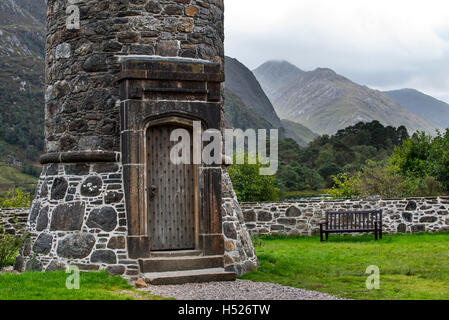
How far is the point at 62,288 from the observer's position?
8203 mm

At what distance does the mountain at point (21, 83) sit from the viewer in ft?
214

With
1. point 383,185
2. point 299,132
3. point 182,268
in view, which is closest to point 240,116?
point 299,132

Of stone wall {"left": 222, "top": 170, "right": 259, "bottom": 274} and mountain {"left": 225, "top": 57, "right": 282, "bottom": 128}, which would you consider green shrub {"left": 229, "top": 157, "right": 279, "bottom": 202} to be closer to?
stone wall {"left": 222, "top": 170, "right": 259, "bottom": 274}

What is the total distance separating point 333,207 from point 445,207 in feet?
10.6

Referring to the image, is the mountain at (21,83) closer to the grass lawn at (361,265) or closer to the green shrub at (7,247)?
the grass lawn at (361,265)

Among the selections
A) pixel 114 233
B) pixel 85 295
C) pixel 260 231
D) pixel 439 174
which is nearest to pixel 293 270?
pixel 114 233

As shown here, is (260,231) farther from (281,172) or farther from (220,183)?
(281,172)

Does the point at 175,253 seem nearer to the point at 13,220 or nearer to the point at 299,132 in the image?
the point at 13,220

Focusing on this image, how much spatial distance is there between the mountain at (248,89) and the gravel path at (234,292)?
121 meters

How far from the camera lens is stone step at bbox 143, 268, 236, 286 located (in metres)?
9.27

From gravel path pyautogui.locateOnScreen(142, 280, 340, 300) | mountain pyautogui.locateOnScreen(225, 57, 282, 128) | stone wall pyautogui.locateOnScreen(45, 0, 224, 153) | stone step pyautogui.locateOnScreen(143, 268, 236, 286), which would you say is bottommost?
gravel path pyautogui.locateOnScreen(142, 280, 340, 300)

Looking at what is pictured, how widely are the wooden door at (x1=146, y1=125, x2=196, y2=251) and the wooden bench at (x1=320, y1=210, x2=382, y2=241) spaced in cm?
677

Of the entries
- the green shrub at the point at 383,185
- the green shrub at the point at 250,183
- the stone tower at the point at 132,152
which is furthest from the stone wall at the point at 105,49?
the green shrub at the point at 250,183

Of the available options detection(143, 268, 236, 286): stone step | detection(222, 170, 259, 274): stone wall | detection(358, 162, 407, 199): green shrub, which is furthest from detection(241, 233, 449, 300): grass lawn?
detection(358, 162, 407, 199): green shrub
